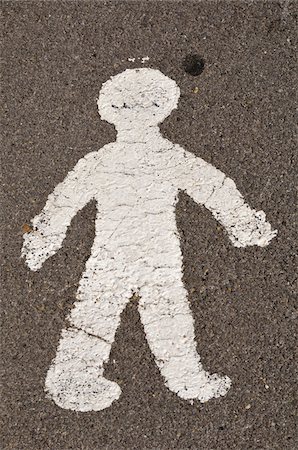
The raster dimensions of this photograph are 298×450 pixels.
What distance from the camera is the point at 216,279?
3332 millimetres

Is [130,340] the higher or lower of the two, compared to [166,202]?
lower

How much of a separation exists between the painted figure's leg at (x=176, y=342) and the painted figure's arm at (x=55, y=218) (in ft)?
1.82

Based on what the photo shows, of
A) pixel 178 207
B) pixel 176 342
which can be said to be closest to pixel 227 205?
pixel 178 207

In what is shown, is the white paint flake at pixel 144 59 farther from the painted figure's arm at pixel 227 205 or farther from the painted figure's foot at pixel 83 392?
the painted figure's foot at pixel 83 392

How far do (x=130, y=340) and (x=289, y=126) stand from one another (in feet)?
4.83

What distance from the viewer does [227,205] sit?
334 cm

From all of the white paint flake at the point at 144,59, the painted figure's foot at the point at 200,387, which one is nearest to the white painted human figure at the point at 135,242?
the painted figure's foot at the point at 200,387

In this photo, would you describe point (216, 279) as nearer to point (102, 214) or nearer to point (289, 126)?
point (102, 214)

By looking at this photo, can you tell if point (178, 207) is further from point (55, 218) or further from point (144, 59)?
point (144, 59)

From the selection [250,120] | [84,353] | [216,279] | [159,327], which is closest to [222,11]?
[250,120]

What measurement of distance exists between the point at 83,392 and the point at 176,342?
556 millimetres

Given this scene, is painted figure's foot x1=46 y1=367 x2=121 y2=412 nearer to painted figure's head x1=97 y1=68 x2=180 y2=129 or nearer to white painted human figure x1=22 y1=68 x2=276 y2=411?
white painted human figure x1=22 y1=68 x2=276 y2=411

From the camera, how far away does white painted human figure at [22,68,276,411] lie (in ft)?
10.7

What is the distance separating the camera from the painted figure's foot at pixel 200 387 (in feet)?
10.6
